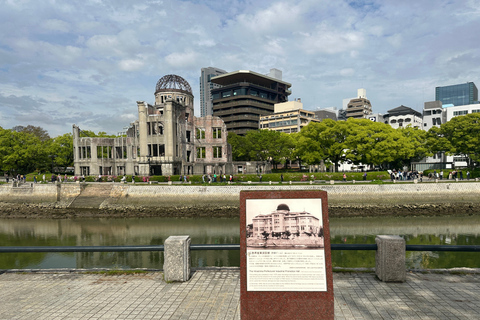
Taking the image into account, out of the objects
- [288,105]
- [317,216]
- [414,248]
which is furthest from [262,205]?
[288,105]

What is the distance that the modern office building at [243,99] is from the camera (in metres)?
118

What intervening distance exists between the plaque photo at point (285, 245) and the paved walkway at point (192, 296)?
1779 mm

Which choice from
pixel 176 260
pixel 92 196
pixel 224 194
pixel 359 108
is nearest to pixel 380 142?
pixel 224 194

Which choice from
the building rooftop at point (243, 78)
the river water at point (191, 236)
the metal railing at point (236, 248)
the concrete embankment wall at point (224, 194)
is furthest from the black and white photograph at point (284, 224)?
the building rooftop at point (243, 78)

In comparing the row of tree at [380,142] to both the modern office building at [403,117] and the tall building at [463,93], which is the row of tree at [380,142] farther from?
the tall building at [463,93]

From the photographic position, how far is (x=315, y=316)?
520cm

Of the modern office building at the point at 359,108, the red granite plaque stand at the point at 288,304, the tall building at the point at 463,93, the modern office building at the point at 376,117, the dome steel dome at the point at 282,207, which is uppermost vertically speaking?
the tall building at the point at 463,93

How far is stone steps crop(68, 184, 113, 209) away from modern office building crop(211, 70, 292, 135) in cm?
7951

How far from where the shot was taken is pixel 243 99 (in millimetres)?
120250

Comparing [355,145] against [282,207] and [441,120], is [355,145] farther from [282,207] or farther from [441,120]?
[441,120]

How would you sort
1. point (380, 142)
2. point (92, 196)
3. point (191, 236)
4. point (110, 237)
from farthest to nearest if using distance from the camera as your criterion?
point (380, 142)
point (92, 196)
point (110, 237)
point (191, 236)

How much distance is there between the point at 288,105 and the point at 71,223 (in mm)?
98990

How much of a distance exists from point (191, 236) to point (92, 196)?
23.3m

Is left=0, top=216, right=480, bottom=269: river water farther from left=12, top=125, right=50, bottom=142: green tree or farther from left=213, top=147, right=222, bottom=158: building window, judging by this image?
left=12, top=125, right=50, bottom=142: green tree
